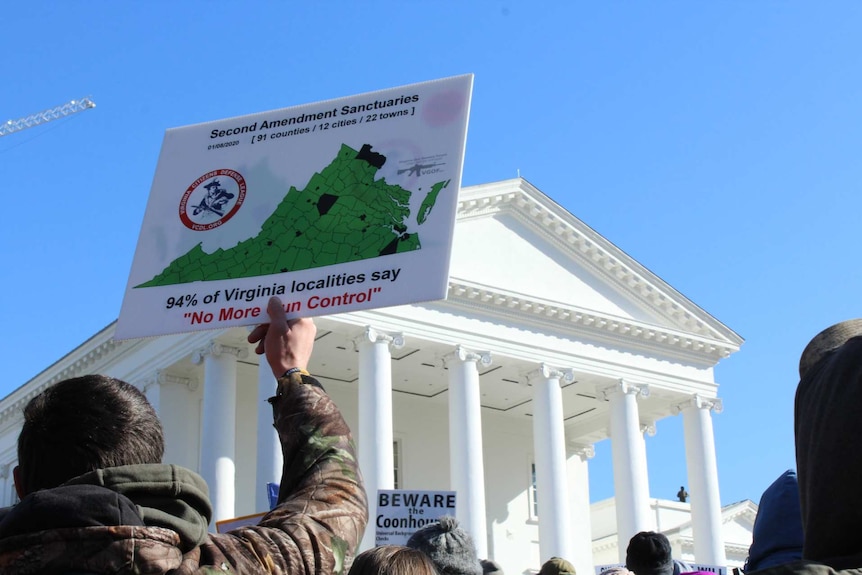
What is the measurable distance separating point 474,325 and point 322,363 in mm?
4753

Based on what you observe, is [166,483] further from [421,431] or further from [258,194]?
[421,431]

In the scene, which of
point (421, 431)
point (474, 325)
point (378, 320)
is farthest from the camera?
point (421, 431)

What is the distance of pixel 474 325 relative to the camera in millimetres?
32531

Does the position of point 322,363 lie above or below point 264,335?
above

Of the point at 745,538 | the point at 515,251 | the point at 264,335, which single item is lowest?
the point at 264,335

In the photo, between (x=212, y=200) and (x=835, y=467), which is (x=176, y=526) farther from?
(x=212, y=200)

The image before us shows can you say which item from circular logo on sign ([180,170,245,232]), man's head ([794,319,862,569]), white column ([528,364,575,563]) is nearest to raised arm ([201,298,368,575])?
circular logo on sign ([180,170,245,232])

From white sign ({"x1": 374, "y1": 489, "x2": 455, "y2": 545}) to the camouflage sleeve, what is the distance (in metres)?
9.75

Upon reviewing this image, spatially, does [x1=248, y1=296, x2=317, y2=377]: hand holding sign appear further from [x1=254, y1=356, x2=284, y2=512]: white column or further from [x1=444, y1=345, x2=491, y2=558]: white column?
[x1=444, y1=345, x2=491, y2=558]: white column

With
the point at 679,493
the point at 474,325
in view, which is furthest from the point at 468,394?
the point at 679,493

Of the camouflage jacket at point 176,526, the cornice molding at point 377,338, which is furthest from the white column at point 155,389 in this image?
the camouflage jacket at point 176,526

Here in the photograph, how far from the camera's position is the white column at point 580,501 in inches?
1570

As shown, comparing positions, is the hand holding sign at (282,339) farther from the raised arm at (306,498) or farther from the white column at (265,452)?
the white column at (265,452)

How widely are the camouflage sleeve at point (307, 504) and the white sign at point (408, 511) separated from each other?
384 inches
